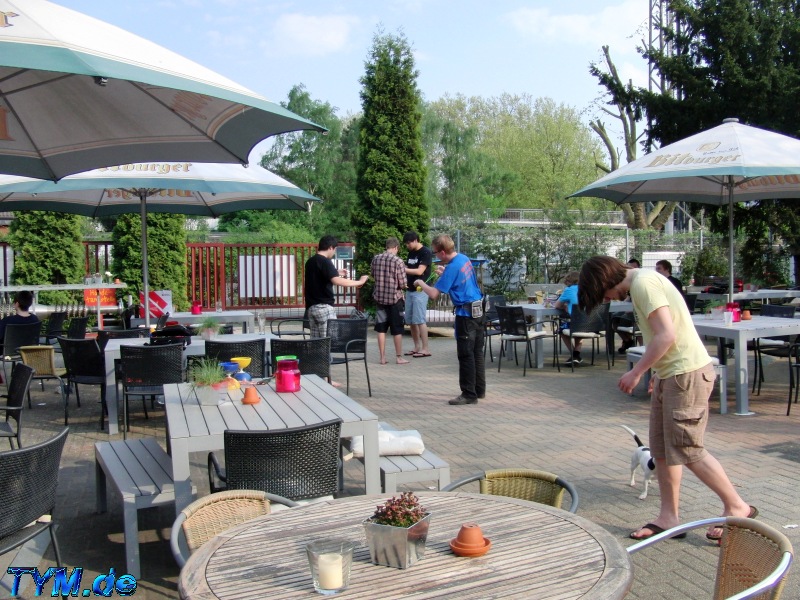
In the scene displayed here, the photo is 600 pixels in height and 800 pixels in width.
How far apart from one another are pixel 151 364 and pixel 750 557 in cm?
533

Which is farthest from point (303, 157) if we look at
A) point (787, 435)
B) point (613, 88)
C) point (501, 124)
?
point (787, 435)

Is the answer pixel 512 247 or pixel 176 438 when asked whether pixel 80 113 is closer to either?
pixel 176 438

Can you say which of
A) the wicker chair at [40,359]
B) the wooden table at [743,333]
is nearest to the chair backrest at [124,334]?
the wicker chair at [40,359]

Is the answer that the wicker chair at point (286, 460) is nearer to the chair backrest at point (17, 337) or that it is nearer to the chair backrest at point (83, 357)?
the chair backrest at point (83, 357)

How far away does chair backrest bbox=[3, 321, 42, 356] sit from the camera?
8.55 m

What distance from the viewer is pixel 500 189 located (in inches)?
1556

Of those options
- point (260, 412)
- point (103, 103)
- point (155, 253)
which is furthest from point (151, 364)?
point (155, 253)

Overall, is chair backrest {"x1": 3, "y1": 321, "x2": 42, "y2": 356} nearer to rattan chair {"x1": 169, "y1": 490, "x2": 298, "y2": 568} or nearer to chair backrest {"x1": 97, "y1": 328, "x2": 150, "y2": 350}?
chair backrest {"x1": 97, "y1": 328, "x2": 150, "y2": 350}

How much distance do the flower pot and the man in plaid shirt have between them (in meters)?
8.75

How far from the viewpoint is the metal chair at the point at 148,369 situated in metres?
6.57

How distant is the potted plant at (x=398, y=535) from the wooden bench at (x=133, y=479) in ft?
6.22

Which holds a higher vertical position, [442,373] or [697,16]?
[697,16]

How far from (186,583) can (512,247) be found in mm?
15304

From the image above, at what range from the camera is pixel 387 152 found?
15805mm
